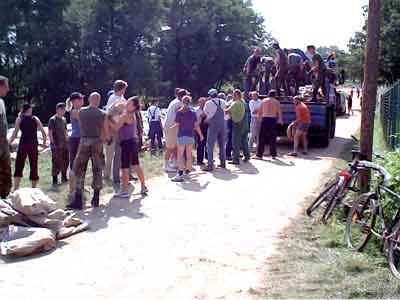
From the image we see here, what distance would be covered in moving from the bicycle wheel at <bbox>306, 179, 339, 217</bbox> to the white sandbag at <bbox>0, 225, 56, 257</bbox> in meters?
3.54

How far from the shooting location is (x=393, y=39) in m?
32.2

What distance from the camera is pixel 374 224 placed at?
6.06 m

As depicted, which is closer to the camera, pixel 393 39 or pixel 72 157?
pixel 72 157

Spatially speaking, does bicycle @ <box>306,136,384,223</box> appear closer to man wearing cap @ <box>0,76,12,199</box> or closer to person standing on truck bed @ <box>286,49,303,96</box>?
man wearing cap @ <box>0,76,12,199</box>

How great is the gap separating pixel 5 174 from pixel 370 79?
5251 millimetres

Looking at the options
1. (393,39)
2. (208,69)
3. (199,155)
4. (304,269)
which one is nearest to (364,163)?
(304,269)

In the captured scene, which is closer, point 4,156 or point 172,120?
point 4,156

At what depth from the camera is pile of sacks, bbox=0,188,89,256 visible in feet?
20.8

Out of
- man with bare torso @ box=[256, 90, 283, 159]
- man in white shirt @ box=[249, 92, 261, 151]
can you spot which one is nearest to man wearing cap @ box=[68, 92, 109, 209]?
man with bare torso @ box=[256, 90, 283, 159]

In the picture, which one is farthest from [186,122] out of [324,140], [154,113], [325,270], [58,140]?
[324,140]

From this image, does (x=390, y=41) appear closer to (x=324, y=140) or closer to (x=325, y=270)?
(x=324, y=140)

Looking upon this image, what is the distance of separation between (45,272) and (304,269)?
2599 mm

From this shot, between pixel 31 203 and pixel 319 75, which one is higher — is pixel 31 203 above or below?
below

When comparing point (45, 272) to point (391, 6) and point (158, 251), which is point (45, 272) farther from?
point (391, 6)
